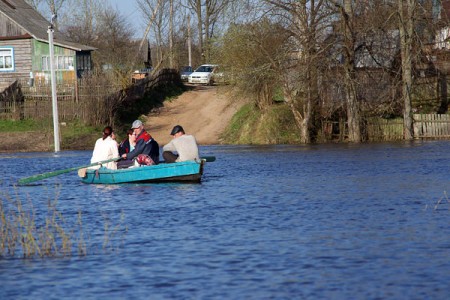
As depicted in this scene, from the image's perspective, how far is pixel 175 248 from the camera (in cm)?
1667

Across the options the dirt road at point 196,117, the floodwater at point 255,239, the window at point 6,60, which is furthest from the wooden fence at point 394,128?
the window at point 6,60

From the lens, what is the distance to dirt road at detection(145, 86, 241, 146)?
5341cm

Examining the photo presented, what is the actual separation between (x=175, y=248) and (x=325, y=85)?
30197mm

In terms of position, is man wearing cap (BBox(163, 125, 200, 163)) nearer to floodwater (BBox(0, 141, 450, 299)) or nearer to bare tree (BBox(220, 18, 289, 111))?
floodwater (BBox(0, 141, 450, 299))

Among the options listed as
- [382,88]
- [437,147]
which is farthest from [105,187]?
[382,88]

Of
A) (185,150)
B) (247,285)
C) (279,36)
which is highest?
(279,36)

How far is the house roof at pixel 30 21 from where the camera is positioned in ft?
205

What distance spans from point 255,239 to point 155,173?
1015cm

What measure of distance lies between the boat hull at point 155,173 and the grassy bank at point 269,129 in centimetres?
2101

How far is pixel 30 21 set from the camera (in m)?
65.6

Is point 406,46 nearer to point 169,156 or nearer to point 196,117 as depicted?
point 196,117

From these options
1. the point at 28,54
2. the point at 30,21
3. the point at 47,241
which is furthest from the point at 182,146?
the point at 30,21

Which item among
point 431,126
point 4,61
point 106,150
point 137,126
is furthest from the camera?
point 4,61

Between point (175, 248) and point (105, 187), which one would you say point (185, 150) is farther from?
point (175, 248)
